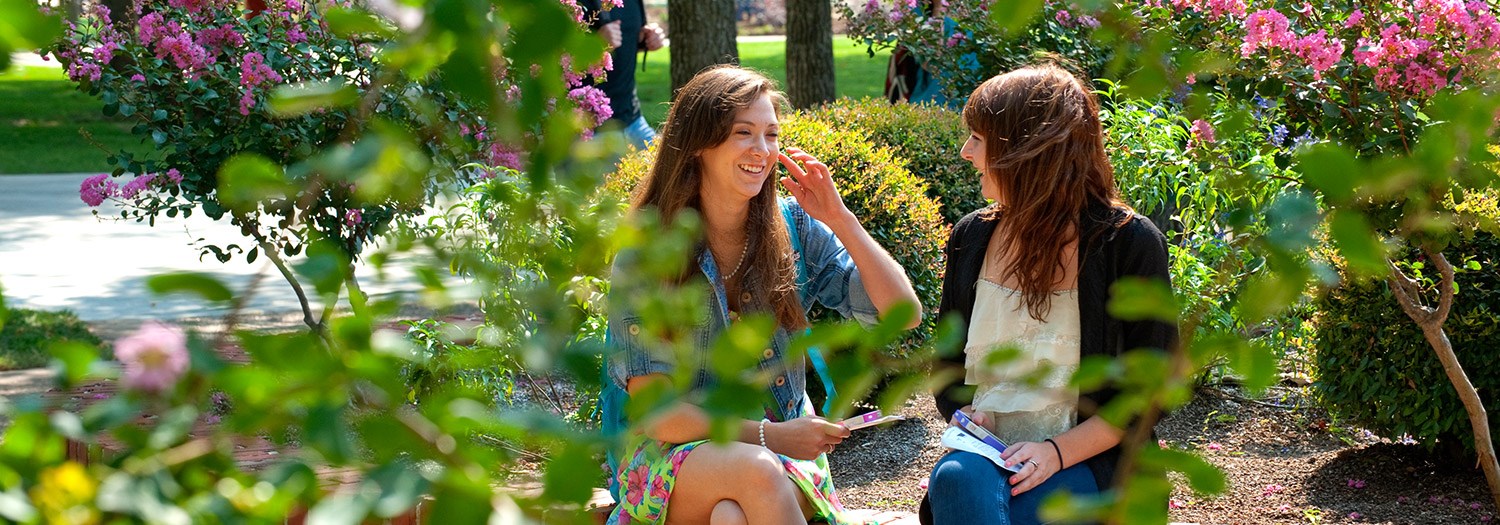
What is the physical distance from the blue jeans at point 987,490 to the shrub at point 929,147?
263cm

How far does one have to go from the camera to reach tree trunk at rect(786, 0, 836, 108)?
31.5ft

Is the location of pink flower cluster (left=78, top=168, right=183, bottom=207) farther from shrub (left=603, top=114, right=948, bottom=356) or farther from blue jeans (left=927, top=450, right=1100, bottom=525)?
blue jeans (left=927, top=450, right=1100, bottom=525)

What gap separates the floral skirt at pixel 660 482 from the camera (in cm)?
286

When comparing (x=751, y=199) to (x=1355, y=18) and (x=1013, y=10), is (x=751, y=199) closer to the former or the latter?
(x=1355, y=18)

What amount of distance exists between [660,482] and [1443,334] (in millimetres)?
1933

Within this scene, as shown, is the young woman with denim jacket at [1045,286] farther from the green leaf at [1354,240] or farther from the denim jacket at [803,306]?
the green leaf at [1354,240]

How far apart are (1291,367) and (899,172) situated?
1950 mm

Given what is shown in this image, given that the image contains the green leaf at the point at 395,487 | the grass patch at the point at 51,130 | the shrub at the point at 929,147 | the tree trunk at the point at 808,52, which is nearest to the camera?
the green leaf at the point at 395,487

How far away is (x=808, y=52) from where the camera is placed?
9641 mm

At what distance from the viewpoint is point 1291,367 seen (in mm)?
5648

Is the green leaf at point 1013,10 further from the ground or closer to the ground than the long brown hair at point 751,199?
further from the ground

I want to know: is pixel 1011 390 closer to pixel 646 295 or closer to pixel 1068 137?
pixel 1068 137

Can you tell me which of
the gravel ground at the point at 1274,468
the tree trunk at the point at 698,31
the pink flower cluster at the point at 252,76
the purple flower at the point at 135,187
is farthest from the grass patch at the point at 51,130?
the gravel ground at the point at 1274,468

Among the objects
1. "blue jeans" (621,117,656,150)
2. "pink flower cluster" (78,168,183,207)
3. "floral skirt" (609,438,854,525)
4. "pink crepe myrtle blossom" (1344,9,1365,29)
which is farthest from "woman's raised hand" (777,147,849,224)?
"blue jeans" (621,117,656,150)
